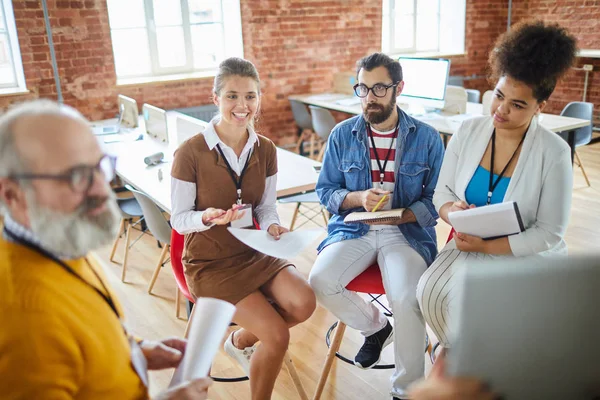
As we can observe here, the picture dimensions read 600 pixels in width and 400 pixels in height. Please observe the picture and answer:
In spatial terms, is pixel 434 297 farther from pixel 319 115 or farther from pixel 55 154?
pixel 319 115

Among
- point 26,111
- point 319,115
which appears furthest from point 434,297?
point 319,115

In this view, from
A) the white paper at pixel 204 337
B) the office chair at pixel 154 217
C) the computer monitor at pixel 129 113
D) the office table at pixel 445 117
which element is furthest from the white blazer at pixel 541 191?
the computer monitor at pixel 129 113

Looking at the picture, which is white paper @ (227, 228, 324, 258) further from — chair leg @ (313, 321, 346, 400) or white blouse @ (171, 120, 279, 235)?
chair leg @ (313, 321, 346, 400)

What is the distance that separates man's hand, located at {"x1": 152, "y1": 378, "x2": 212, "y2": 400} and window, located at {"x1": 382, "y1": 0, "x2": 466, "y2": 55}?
6409 mm

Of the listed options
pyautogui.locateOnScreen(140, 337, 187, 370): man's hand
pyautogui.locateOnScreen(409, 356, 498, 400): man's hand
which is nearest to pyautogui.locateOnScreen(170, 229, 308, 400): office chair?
pyautogui.locateOnScreen(140, 337, 187, 370): man's hand

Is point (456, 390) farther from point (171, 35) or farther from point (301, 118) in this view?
point (171, 35)

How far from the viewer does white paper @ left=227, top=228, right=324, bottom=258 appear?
203cm

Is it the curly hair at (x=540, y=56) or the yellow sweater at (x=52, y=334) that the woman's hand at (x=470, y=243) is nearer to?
the curly hair at (x=540, y=56)

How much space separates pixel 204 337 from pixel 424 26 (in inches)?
276

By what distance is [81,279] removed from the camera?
1.13 metres

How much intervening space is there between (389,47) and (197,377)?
6.51 meters

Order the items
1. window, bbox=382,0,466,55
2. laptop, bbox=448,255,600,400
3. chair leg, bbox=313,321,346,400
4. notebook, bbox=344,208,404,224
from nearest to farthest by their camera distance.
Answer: laptop, bbox=448,255,600,400, notebook, bbox=344,208,404,224, chair leg, bbox=313,321,346,400, window, bbox=382,0,466,55

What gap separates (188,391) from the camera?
4.05ft

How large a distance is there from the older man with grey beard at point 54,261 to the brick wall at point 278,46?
3.99m
